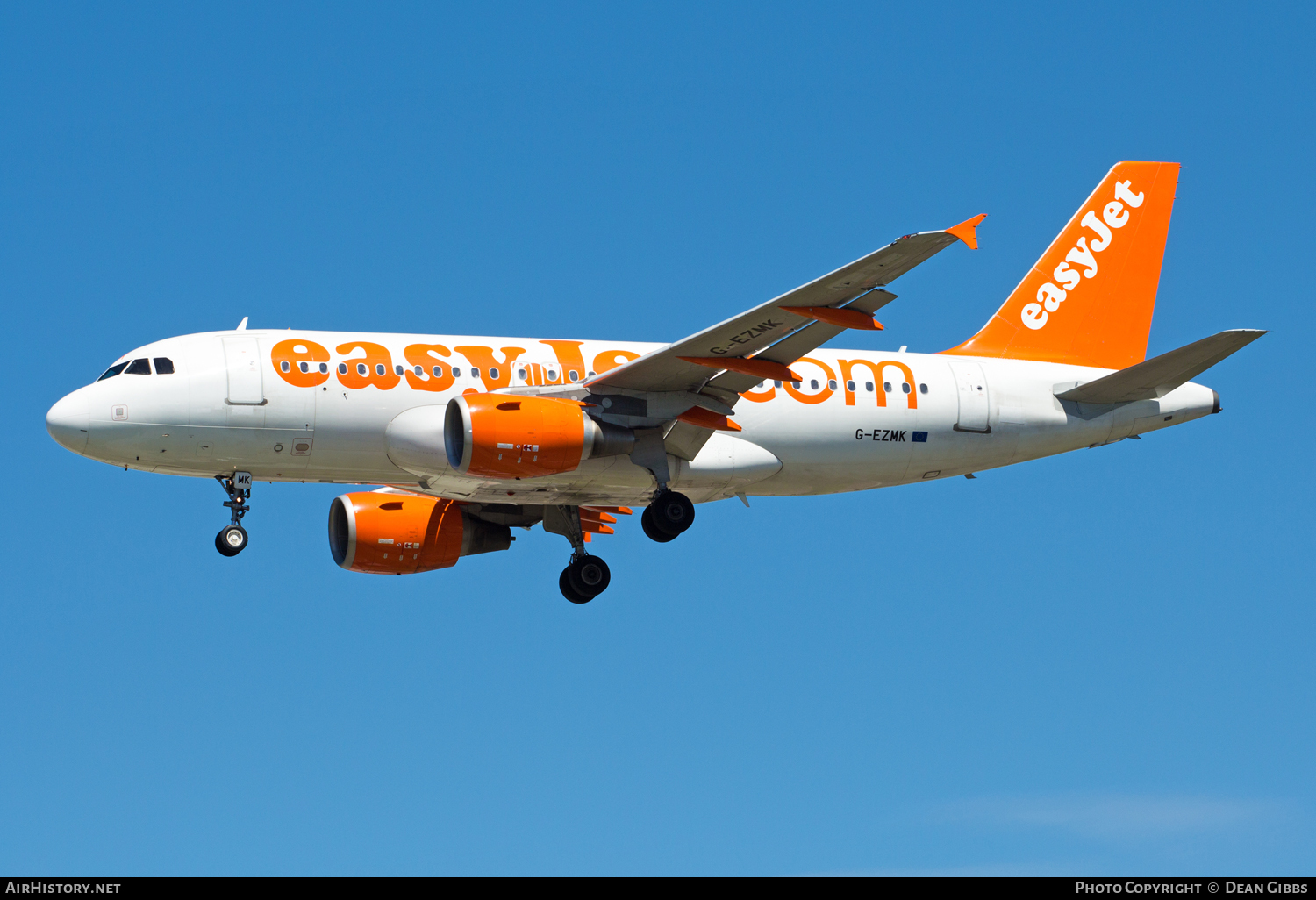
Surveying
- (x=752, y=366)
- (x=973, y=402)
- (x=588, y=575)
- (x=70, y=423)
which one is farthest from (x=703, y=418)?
(x=70, y=423)

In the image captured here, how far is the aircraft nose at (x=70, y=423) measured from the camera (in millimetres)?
31859

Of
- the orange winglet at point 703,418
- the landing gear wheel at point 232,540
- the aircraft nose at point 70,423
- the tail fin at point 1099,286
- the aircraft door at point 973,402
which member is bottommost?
the landing gear wheel at point 232,540

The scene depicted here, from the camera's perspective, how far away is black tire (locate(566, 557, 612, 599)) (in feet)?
122

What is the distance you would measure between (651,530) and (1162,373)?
11.3 meters

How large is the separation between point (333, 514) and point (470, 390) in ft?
21.6

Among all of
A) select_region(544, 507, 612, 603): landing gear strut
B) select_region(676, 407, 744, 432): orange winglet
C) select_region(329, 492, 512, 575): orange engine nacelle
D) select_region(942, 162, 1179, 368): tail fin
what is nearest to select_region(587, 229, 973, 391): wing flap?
select_region(676, 407, 744, 432): orange winglet

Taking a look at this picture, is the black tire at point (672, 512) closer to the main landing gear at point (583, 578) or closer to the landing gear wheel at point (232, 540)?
the main landing gear at point (583, 578)

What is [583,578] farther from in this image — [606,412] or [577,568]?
[606,412]

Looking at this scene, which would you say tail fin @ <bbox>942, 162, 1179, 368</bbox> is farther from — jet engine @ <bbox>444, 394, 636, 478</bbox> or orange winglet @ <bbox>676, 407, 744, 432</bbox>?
jet engine @ <bbox>444, 394, 636, 478</bbox>

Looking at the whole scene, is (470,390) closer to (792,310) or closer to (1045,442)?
(792,310)

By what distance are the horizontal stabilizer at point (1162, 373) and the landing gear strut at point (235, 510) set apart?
17.4m

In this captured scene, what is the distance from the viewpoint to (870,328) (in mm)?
29641

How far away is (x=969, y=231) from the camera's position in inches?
1051

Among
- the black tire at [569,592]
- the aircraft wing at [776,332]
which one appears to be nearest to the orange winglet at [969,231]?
the aircraft wing at [776,332]
